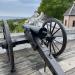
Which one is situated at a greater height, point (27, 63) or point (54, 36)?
point (54, 36)

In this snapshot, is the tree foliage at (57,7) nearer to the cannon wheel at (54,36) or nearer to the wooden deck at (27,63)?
the wooden deck at (27,63)

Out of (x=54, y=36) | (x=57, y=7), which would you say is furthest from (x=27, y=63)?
(x=57, y=7)

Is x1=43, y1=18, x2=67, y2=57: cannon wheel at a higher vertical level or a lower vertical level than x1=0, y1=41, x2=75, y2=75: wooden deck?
higher

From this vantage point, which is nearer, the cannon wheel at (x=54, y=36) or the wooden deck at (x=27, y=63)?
the wooden deck at (x=27, y=63)

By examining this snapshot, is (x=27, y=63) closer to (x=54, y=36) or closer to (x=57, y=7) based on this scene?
(x=54, y=36)

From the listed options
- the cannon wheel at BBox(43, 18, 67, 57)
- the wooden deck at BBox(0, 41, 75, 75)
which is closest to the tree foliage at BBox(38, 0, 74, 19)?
the wooden deck at BBox(0, 41, 75, 75)

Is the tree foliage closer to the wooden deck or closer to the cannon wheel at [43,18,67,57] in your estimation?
the wooden deck

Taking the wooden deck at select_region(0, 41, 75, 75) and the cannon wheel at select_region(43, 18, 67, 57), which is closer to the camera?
the wooden deck at select_region(0, 41, 75, 75)

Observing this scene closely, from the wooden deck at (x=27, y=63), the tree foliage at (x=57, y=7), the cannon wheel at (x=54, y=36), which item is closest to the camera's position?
the wooden deck at (x=27, y=63)

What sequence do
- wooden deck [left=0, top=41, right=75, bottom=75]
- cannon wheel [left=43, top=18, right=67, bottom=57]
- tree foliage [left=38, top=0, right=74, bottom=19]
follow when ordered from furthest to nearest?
tree foliage [left=38, top=0, right=74, bottom=19] < cannon wheel [left=43, top=18, right=67, bottom=57] < wooden deck [left=0, top=41, right=75, bottom=75]

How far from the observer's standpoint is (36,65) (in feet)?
13.2

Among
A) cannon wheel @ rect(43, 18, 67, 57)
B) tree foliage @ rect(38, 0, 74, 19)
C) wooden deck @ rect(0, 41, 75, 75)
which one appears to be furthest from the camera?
tree foliage @ rect(38, 0, 74, 19)

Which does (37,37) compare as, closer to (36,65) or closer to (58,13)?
(36,65)

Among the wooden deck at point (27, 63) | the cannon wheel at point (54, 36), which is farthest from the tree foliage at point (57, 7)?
the cannon wheel at point (54, 36)
